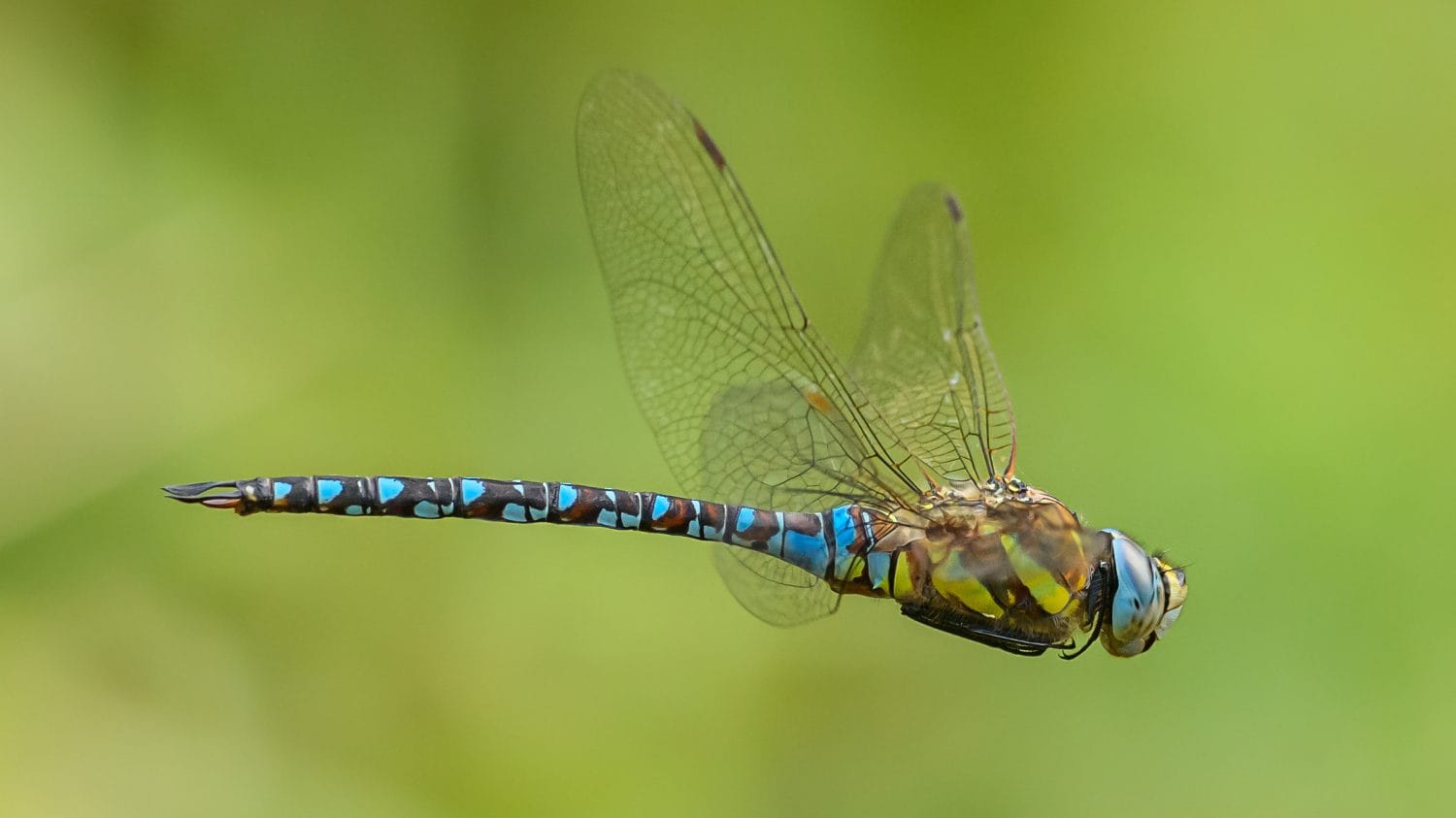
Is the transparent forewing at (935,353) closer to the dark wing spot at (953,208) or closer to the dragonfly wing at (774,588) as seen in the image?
the dark wing spot at (953,208)

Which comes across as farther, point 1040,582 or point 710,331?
point 710,331

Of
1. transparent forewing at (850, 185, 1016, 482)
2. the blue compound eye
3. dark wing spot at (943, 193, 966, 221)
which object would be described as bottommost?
the blue compound eye

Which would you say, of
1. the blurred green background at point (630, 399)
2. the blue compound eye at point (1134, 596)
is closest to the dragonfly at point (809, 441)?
the blue compound eye at point (1134, 596)

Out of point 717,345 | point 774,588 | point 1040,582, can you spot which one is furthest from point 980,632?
point 717,345

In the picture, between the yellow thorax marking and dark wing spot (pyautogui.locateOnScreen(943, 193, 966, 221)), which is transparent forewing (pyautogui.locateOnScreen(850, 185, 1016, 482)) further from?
the yellow thorax marking

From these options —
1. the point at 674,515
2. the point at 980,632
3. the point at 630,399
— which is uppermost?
the point at 630,399

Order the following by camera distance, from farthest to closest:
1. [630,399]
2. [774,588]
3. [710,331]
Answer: [630,399], [710,331], [774,588]

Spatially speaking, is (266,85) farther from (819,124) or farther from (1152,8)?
(1152,8)

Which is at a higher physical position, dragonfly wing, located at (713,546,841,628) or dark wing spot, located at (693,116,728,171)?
dark wing spot, located at (693,116,728,171)

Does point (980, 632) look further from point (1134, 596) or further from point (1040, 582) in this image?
point (1134, 596)

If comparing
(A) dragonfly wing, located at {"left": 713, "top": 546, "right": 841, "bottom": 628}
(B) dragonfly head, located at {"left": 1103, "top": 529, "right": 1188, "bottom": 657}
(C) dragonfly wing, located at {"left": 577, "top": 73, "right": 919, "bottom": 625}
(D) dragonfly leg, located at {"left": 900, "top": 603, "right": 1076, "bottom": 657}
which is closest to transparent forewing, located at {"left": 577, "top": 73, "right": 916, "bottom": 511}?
(C) dragonfly wing, located at {"left": 577, "top": 73, "right": 919, "bottom": 625}
